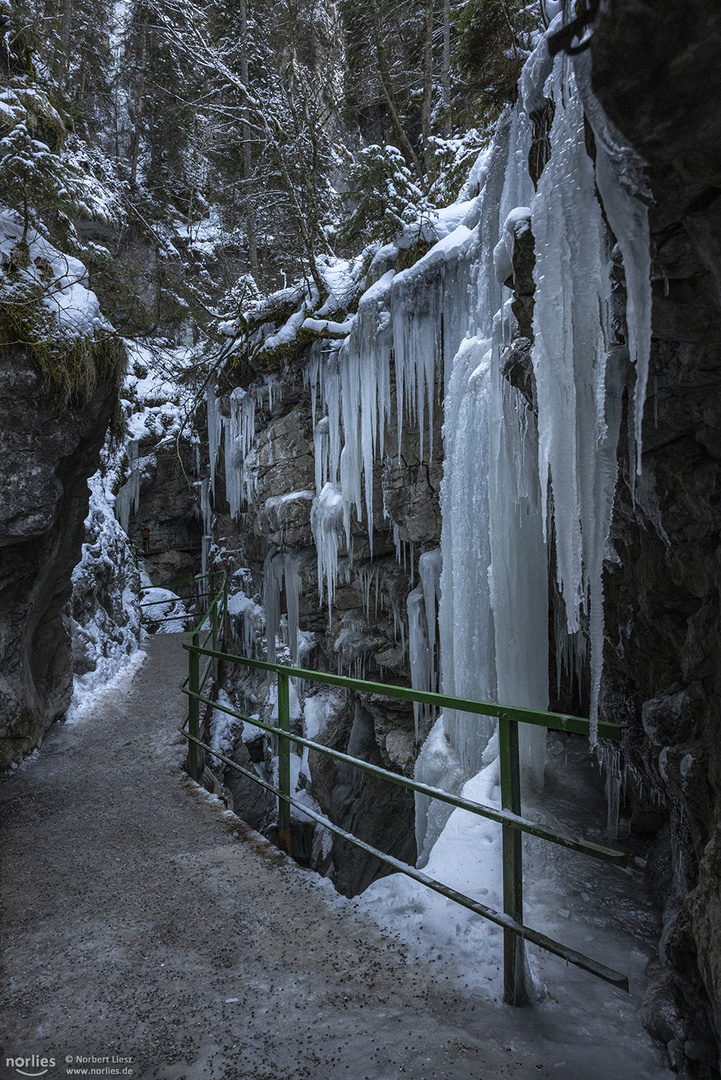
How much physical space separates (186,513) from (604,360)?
1462 cm

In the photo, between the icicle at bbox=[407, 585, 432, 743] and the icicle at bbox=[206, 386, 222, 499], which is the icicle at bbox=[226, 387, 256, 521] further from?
the icicle at bbox=[407, 585, 432, 743]

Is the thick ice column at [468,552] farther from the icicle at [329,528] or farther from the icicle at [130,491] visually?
the icicle at [130,491]

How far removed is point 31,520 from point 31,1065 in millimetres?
3980

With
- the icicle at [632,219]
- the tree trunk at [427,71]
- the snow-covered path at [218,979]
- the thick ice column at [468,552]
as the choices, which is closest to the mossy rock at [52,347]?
the thick ice column at [468,552]

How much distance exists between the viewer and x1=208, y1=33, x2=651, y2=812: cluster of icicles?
2002 mm

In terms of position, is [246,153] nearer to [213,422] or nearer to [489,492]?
[213,422]

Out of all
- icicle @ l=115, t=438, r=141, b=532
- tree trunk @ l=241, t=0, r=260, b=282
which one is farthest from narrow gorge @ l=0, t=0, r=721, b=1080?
icicle @ l=115, t=438, r=141, b=532

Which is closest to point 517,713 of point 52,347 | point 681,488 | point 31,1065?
point 681,488

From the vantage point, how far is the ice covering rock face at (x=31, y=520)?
15.6 feet

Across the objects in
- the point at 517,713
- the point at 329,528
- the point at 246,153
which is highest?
the point at 246,153

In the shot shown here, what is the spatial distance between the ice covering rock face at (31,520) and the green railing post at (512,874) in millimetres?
4386

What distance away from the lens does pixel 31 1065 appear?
5.33 ft

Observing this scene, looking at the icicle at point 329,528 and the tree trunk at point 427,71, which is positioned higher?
the tree trunk at point 427,71

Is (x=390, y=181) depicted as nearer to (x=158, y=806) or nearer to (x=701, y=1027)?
(x=158, y=806)
